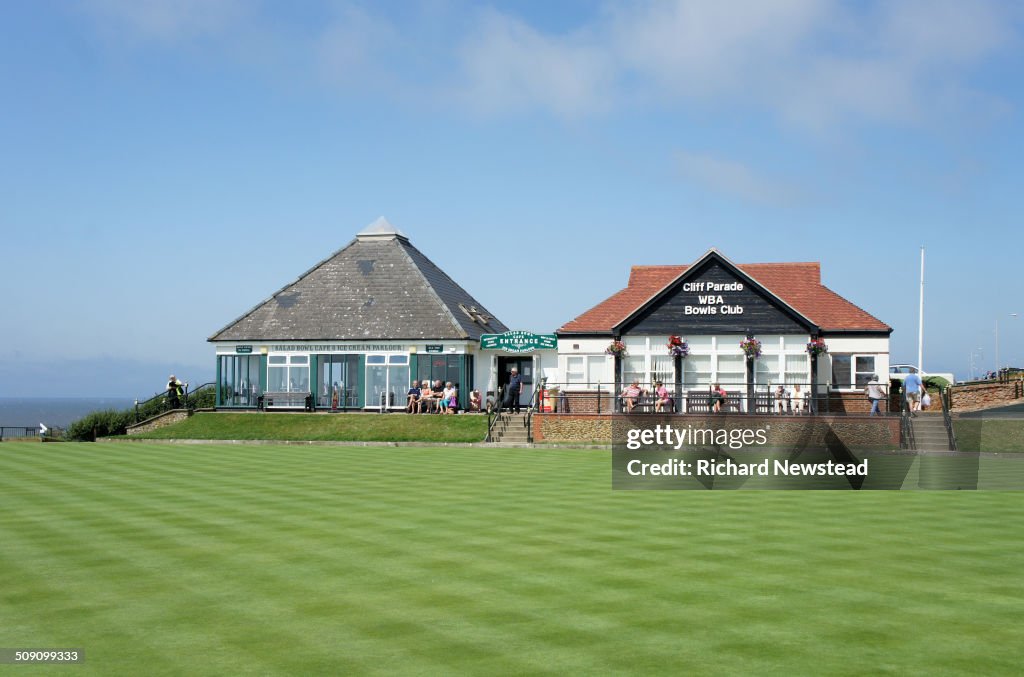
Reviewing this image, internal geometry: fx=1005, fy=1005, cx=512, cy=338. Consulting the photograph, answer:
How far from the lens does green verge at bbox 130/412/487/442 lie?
125ft

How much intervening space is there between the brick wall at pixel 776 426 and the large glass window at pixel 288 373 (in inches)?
557

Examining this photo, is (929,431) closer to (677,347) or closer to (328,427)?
(677,347)

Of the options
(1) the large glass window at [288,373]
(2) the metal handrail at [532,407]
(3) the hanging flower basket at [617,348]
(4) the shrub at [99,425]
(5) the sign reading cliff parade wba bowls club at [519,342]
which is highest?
(5) the sign reading cliff parade wba bowls club at [519,342]

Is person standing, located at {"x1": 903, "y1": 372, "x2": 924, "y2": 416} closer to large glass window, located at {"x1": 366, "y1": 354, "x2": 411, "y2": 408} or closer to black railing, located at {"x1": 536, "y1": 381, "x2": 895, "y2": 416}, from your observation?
black railing, located at {"x1": 536, "y1": 381, "x2": 895, "y2": 416}

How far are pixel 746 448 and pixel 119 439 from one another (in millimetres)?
25102

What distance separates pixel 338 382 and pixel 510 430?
11206 millimetres

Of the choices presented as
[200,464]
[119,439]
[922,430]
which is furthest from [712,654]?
[119,439]

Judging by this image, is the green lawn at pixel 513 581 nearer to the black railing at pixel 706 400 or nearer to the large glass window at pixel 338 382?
the black railing at pixel 706 400

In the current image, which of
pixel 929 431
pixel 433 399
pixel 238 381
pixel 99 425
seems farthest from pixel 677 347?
pixel 99 425

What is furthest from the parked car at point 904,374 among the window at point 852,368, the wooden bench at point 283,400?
the wooden bench at point 283,400

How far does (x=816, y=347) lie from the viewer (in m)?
37.5

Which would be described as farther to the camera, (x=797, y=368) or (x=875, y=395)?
(x=797, y=368)

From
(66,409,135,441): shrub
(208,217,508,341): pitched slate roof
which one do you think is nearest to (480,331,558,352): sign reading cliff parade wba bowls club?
(208,217,508,341): pitched slate roof

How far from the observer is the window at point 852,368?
3831 cm
